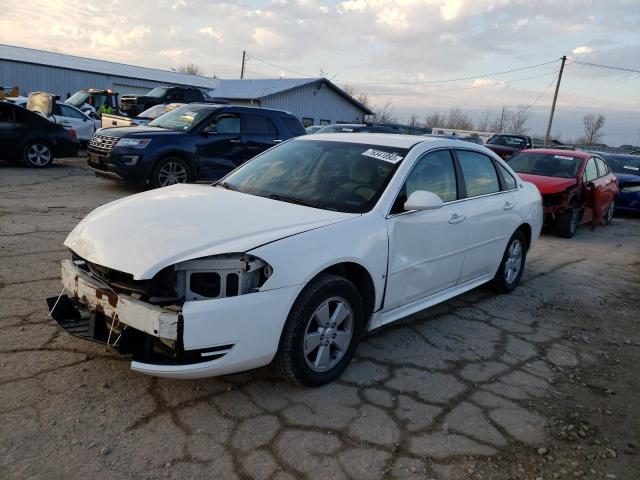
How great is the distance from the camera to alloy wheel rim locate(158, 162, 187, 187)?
923 cm

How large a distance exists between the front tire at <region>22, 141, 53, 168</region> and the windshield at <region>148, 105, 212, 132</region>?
361 cm

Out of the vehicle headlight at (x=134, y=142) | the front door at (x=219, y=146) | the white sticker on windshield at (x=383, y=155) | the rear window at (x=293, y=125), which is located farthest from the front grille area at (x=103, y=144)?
the white sticker on windshield at (x=383, y=155)

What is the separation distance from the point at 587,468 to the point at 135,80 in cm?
3985

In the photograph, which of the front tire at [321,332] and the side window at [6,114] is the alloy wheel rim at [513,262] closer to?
the front tire at [321,332]

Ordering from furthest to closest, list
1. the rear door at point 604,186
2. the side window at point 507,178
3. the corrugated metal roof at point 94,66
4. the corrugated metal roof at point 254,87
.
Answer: the corrugated metal roof at point 254,87, the corrugated metal roof at point 94,66, the rear door at point 604,186, the side window at point 507,178

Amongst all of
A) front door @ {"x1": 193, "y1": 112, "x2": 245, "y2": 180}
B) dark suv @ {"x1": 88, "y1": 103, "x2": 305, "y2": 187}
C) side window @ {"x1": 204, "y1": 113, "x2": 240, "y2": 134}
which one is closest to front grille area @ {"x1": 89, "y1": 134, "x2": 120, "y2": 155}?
dark suv @ {"x1": 88, "y1": 103, "x2": 305, "y2": 187}

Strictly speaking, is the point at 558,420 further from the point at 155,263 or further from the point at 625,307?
the point at 625,307

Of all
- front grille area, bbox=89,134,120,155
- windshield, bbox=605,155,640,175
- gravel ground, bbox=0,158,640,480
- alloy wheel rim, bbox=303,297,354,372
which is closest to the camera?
gravel ground, bbox=0,158,640,480

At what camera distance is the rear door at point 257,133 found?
9.98 metres

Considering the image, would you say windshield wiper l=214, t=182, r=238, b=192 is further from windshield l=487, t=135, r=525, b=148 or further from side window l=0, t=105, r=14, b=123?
windshield l=487, t=135, r=525, b=148

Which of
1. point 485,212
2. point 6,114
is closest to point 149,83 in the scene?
point 6,114

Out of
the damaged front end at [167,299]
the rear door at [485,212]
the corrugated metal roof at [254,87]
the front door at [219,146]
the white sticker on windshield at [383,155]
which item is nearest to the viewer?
the damaged front end at [167,299]

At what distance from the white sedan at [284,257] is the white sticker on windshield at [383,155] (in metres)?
0.02

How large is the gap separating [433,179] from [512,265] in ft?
6.53
